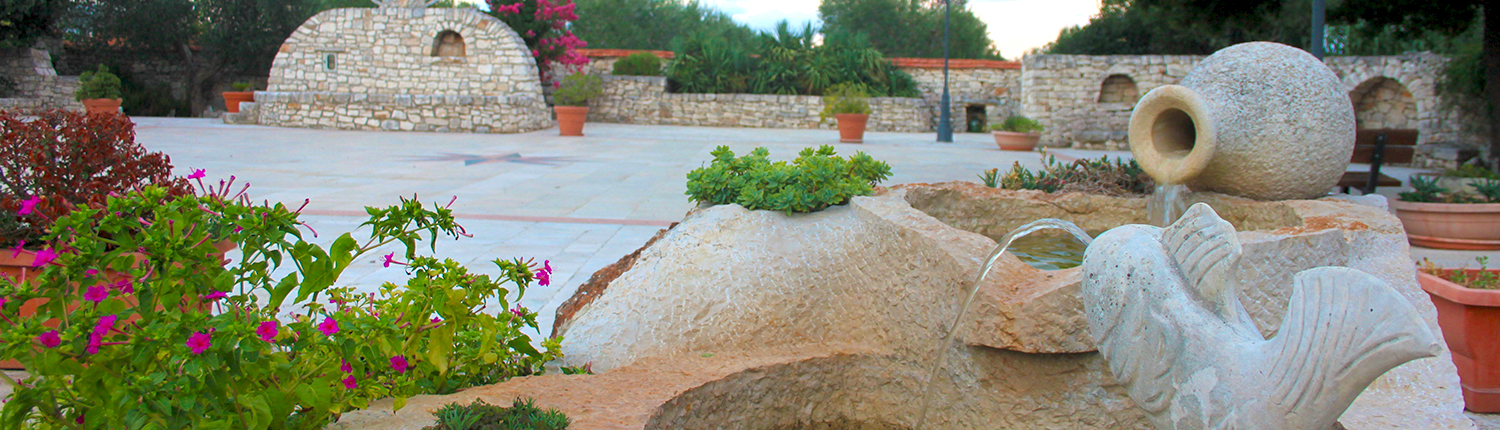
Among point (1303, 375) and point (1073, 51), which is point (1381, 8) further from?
point (1073, 51)

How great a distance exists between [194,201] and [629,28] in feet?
121

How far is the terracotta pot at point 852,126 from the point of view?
627 inches

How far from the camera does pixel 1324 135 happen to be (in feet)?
12.2

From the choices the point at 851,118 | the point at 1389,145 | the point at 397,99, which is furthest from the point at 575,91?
the point at 1389,145

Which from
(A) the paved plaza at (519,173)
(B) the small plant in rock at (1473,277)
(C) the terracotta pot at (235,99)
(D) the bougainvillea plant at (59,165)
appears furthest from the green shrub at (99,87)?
(B) the small plant in rock at (1473,277)

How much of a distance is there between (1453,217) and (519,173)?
27.3 feet

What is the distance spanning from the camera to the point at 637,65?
72.7ft

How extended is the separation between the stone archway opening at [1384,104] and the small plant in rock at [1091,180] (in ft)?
39.0

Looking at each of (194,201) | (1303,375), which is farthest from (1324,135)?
(194,201)

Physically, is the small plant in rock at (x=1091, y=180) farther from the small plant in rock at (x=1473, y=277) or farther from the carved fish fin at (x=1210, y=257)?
the carved fish fin at (x=1210, y=257)

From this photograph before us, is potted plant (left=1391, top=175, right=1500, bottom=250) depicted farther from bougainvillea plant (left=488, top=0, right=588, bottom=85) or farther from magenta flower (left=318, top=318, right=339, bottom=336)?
bougainvillea plant (left=488, top=0, right=588, bottom=85)

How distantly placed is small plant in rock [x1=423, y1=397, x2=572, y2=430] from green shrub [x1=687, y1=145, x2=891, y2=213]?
1.64 metres

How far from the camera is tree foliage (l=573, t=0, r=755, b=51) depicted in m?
37.2

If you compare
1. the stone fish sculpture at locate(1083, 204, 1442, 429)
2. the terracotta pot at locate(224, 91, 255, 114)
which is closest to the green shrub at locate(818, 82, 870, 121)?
the terracotta pot at locate(224, 91, 255, 114)
